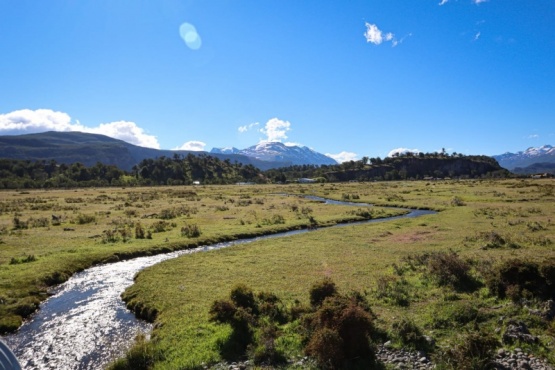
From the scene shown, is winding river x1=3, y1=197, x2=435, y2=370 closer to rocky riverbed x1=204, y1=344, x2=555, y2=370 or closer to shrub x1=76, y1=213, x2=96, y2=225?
rocky riverbed x1=204, y1=344, x2=555, y2=370

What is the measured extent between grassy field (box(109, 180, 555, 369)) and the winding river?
1733 mm

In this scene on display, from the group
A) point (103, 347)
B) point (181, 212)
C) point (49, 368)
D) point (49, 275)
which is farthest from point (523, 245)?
point (181, 212)

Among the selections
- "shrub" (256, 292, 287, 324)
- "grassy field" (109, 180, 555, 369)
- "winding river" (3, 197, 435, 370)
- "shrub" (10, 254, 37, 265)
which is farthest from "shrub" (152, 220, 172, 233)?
"shrub" (256, 292, 287, 324)

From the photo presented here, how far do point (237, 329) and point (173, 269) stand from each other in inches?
649

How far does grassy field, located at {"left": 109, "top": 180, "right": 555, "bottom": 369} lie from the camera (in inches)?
680

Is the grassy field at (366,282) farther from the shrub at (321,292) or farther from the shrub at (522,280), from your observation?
the shrub at (321,292)

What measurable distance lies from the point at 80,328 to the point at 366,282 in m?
20.6

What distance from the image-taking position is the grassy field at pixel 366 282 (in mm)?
17266

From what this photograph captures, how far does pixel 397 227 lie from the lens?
5456 centimetres

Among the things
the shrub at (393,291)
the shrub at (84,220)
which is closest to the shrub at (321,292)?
the shrub at (393,291)

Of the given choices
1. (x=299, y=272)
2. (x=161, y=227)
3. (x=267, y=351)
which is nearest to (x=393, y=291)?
(x=299, y=272)

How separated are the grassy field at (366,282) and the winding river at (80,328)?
1.73m

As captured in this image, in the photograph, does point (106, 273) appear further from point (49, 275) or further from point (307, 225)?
point (307, 225)

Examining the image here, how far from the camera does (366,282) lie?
86.6ft
